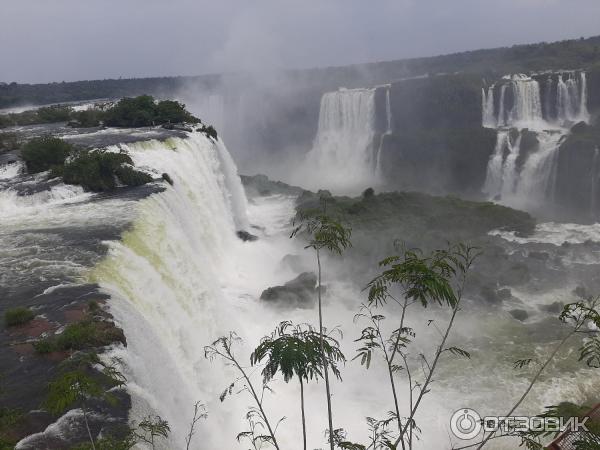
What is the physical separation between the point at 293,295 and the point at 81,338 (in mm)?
11204

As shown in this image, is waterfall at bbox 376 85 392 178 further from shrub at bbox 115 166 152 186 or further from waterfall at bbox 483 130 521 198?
shrub at bbox 115 166 152 186

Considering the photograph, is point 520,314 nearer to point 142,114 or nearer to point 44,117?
point 142,114

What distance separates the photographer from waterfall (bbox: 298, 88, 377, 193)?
45.3 meters

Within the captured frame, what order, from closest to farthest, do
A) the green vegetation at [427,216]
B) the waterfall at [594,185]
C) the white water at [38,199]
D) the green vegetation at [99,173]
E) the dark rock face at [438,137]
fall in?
the white water at [38,199] < the green vegetation at [99,173] < the green vegetation at [427,216] < the waterfall at [594,185] < the dark rock face at [438,137]

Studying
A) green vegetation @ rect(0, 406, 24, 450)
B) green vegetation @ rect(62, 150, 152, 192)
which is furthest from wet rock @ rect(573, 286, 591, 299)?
green vegetation @ rect(0, 406, 24, 450)

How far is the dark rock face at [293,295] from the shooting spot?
17.3m

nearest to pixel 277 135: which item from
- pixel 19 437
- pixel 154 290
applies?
pixel 154 290

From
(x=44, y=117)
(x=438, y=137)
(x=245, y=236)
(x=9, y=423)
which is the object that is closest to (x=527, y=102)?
(x=438, y=137)

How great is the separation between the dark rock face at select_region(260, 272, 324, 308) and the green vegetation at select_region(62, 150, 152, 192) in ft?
20.5

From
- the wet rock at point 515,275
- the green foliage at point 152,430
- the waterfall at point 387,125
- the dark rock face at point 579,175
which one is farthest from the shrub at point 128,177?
the waterfall at point 387,125

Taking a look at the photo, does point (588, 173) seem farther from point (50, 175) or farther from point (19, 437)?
point (19, 437)

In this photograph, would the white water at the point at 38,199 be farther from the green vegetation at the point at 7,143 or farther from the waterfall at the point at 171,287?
the green vegetation at the point at 7,143

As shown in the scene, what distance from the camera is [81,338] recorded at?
679 cm

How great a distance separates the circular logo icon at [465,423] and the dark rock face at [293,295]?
717 centimetres
